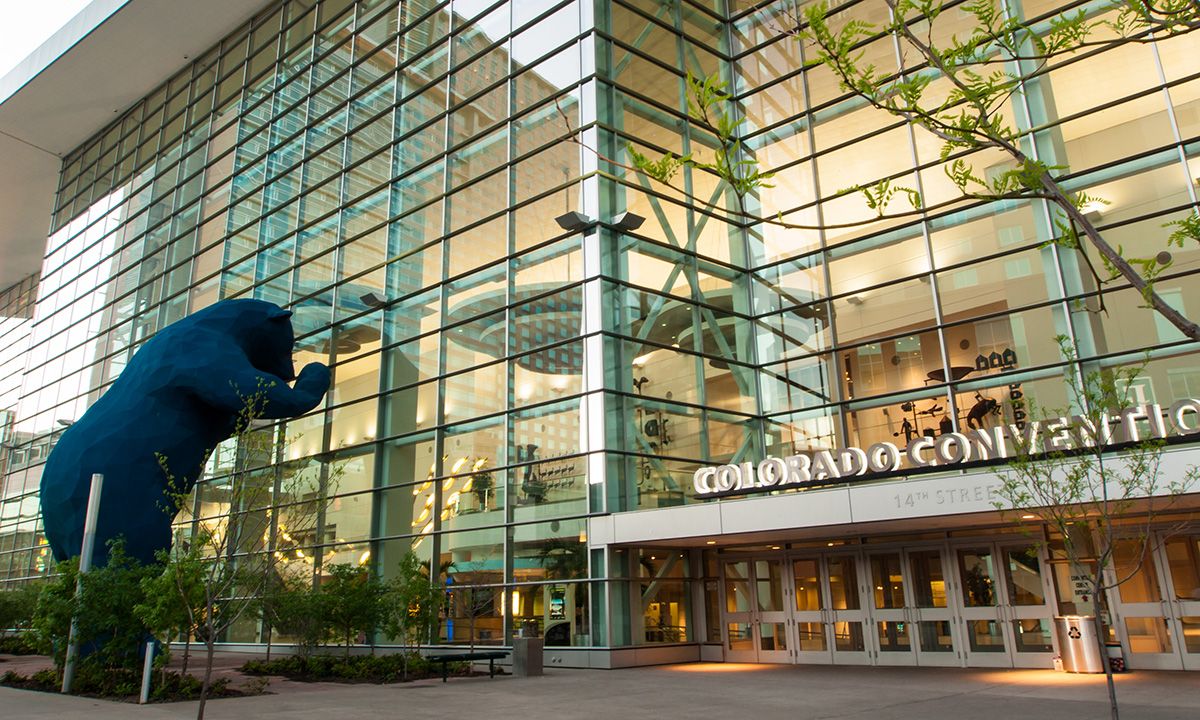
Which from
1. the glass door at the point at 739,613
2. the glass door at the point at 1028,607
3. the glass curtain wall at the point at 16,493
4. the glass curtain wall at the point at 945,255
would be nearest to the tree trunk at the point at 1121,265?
the glass curtain wall at the point at 945,255

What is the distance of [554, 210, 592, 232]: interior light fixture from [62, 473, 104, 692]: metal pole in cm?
1061

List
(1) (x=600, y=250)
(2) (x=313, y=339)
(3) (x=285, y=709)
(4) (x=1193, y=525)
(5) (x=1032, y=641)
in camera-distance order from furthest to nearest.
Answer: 1. (2) (x=313, y=339)
2. (1) (x=600, y=250)
3. (5) (x=1032, y=641)
4. (4) (x=1193, y=525)
5. (3) (x=285, y=709)

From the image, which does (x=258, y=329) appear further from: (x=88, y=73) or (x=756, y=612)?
(x=88, y=73)

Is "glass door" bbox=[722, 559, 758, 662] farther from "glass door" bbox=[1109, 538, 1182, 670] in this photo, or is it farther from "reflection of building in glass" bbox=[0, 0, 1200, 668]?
"glass door" bbox=[1109, 538, 1182, 670]

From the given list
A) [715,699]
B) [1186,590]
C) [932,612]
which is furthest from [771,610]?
[1186,590]

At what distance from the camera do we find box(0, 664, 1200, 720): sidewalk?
10.9m

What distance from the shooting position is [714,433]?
2130cm

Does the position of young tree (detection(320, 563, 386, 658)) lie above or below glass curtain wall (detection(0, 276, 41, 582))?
below

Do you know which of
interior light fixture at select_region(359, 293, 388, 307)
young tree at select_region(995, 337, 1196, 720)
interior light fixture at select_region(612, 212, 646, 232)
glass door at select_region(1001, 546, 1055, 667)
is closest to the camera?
young tree at select_region(995, 337, 1196, 720)

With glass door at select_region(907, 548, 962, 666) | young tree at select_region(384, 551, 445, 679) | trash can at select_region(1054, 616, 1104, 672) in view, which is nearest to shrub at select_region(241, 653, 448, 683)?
young tree at select_region(384, 551, 445, 679)

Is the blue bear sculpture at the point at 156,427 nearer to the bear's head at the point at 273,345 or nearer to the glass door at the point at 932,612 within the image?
the bear's head at the point at 273,345

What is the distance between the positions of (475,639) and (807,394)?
396 inches

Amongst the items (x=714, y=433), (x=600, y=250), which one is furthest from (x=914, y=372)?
(x=600, y=250)

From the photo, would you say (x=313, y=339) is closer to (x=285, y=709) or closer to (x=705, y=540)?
(x=705, y=540)
